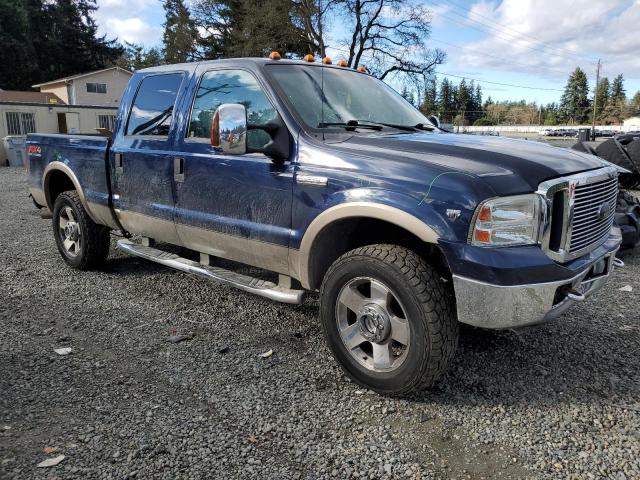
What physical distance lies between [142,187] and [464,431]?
129 inches

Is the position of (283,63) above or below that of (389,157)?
above

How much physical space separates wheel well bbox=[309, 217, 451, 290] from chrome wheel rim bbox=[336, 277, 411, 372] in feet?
1.12

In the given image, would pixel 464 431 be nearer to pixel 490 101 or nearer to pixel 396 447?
pixel 396 447

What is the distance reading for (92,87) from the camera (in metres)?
43.4

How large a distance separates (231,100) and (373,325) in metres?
2.02

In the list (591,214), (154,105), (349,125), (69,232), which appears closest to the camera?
(591,214)

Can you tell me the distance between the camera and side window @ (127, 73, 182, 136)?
14.6 feet

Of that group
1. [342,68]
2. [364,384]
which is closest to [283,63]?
[342,68]

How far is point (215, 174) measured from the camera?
3.92m

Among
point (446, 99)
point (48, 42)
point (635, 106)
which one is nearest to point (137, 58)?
point (48, 42)

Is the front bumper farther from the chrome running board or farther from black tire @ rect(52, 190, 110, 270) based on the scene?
black tire @ rect(52, 190, 110, 270)

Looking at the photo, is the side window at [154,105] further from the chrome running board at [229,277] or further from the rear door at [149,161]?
the chrome running board at [229,277]

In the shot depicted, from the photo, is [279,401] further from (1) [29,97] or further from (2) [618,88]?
(2) [618,88]

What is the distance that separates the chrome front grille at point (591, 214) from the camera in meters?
2.96
